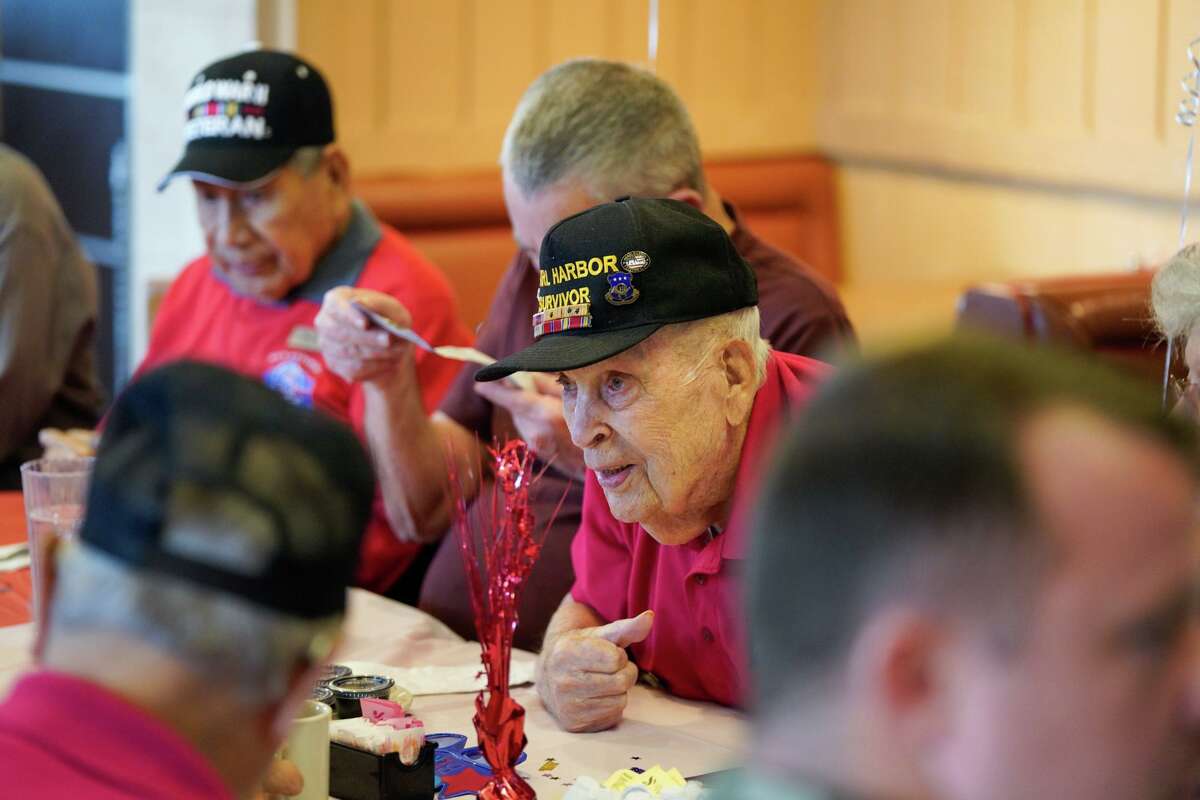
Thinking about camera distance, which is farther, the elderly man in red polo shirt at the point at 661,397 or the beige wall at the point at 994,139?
the beige wall at the point at 994,139

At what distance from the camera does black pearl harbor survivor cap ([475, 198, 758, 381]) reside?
1770mm

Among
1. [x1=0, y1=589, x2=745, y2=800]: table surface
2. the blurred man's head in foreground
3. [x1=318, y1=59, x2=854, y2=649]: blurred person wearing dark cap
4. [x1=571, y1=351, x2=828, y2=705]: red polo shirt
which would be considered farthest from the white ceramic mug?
[x1=318, y1=59, x2=854, y2=649]: blurred person wearing dark cap

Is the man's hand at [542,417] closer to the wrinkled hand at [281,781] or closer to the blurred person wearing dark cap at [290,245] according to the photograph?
the blurred person wearing dark cap at [290,245]

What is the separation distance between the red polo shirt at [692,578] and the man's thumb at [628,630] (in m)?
0.10

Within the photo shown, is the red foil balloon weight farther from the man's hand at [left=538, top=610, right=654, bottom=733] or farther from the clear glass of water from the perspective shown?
the clear glass of water

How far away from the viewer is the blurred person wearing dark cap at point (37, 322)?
135 inches

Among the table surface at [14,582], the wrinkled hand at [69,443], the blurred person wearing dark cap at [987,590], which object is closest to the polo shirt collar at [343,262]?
the wrinkled hand at [69,443]

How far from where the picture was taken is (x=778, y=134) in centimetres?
556

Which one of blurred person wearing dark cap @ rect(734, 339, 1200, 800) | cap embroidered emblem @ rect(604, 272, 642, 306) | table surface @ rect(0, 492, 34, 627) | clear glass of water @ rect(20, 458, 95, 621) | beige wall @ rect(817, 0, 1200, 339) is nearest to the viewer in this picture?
blurred person wearing dark cap @ rect(734, 339, 1200, 800)

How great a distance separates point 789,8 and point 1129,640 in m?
5.10

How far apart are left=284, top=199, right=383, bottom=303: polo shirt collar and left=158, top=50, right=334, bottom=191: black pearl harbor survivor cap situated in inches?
7.9

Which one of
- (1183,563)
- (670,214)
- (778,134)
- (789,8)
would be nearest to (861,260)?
(778,134)

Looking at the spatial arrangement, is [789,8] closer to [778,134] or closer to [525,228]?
[778,134]

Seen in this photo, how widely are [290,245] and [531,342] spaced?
59 cm
